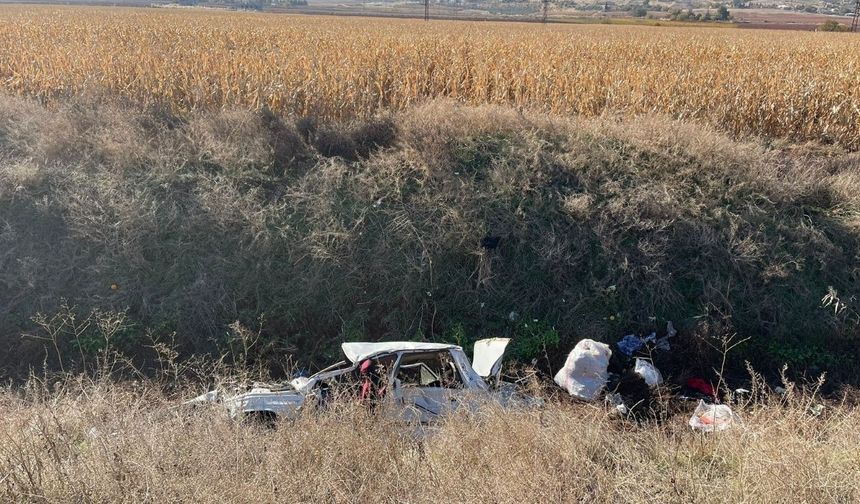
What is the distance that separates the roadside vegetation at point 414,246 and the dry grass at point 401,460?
2.24 m

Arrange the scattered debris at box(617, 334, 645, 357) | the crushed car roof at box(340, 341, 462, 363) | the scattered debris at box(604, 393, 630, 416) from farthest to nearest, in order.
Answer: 1. the scattered debris at box(617, 334, 645, 357)
2. the scattered debris at box(604, 393, 630, 416)
3. the crushed car roof at box(340, 341, 462, 363)

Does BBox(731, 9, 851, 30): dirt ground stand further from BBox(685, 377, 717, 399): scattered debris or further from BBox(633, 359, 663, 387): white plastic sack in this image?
BBox(633, 359, 663, 387): white plastic sack

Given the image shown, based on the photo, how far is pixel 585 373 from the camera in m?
5.52

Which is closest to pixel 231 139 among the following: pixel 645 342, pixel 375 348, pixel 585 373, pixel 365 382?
pixel 375 348

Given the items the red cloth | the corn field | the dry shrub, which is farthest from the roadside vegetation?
the red cloth

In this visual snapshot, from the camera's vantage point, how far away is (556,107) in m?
9.16

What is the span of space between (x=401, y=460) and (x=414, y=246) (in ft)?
11.2

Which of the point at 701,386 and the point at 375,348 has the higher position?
the point at 375,348

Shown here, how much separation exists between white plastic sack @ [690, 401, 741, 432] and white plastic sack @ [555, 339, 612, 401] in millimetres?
799

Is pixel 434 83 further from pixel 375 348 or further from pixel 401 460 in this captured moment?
pixel 401 460

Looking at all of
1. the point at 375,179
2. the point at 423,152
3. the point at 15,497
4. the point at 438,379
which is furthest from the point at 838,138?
the point at 15,497

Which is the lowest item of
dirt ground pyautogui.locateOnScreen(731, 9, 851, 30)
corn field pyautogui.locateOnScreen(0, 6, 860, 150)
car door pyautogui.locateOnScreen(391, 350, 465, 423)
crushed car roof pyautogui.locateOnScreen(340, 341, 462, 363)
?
car door pyautogui.locateOnScreen(391, 350, 465, 423)

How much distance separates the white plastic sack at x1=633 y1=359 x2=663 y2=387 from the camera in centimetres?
565

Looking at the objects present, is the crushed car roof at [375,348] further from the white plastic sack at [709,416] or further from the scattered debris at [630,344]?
the scattered debris at [630,344]
